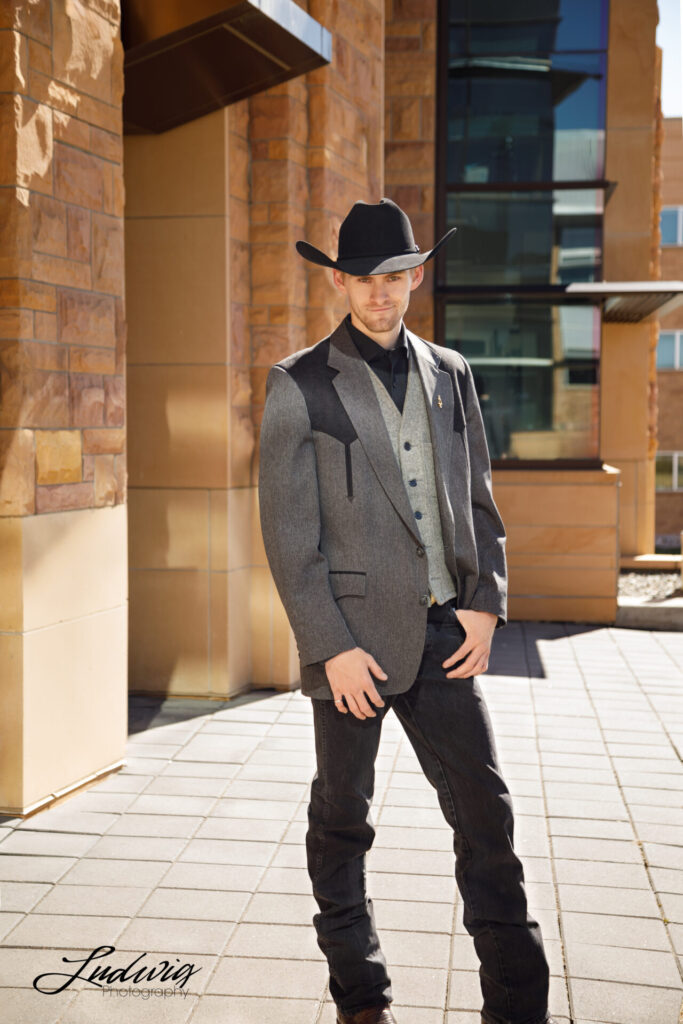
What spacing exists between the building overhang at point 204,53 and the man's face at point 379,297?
282 cm

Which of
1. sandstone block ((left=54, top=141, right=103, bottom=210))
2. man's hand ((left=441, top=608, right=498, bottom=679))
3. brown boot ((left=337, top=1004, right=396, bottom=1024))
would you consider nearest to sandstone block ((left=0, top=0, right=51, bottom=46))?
sandstone block ((left=54, top=141, right=103, bottom=210))

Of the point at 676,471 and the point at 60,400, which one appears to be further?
the point at 676,471

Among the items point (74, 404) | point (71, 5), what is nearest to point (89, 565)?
point (74, 404)

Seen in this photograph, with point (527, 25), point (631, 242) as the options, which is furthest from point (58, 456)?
point (631, 242)

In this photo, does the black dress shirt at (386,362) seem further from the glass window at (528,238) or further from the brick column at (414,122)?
the glass window at (528,238)

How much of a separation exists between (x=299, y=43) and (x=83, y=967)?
4311mm

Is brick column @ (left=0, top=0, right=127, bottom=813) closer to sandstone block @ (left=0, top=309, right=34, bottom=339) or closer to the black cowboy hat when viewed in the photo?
sandstone block @ (left=0, top=309, right=34, bottom=339)

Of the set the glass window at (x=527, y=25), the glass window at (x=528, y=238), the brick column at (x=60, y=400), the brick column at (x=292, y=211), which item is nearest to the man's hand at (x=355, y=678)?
the brick column at (x=60, y=400)

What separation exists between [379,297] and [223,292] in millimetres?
3788

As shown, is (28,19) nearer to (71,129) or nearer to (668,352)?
(71,129)

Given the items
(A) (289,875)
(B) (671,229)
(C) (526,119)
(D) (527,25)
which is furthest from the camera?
(B) (671,229)

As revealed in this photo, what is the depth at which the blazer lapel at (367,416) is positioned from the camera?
8.55 feet

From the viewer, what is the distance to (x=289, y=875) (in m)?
3.88

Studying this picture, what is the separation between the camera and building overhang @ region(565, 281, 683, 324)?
9.70 metres
